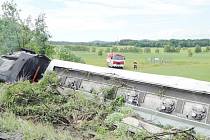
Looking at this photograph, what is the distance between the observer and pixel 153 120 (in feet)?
26.5

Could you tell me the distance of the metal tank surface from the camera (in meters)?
7.50

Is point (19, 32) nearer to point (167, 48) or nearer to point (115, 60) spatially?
point (115, 60)

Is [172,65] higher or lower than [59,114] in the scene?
lower

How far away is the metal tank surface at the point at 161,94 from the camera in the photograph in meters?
7.50

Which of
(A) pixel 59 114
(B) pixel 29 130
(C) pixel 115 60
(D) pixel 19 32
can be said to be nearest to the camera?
(B) pixel 29 130

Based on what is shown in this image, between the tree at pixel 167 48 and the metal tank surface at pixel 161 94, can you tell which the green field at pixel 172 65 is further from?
the metal tank surface at pixel 161 94

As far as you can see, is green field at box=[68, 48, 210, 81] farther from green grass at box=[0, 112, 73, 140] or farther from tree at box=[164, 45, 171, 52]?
green grass at box=[0, 112, 73, 140]

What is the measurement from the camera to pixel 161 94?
27.0ft

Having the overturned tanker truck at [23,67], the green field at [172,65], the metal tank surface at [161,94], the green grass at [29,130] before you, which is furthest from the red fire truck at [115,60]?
the green grass at [29,130]

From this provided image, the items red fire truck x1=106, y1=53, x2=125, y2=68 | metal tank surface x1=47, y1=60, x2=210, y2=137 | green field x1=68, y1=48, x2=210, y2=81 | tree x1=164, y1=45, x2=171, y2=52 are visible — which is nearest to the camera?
metal tank surface x1=47, y1=60, x2=210, y2=137

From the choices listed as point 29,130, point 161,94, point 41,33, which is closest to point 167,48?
point 41,33

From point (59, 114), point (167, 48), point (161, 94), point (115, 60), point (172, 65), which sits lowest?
point (172, 65)

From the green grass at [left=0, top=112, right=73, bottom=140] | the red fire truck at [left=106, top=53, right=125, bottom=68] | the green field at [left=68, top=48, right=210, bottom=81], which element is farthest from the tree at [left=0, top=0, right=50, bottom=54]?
the red fire truck at [left=106, top=53, right=125, bottom=68]

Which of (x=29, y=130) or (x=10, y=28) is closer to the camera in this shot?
(x=29, y=130)
